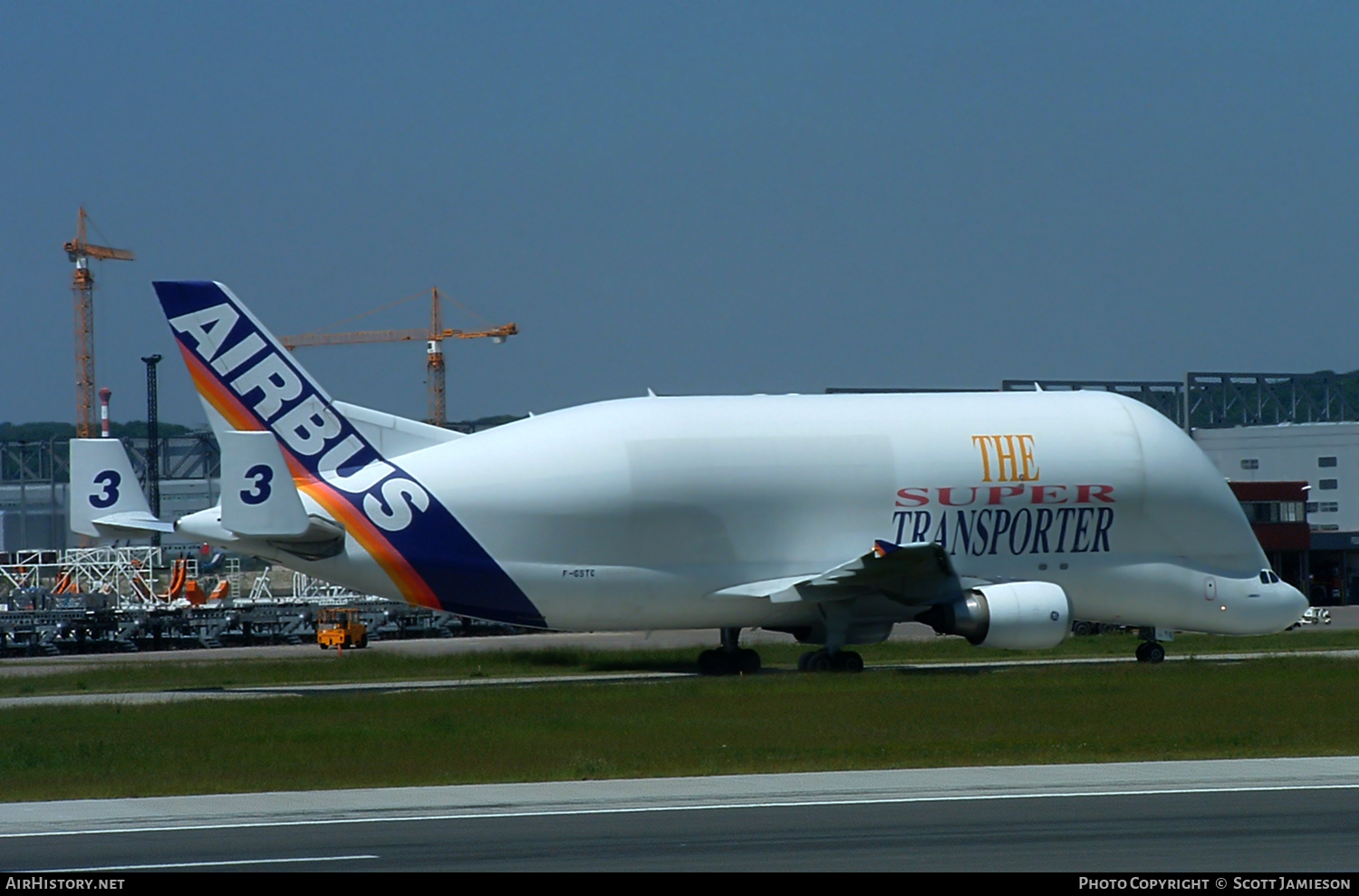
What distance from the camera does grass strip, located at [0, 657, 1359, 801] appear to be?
2127 cm

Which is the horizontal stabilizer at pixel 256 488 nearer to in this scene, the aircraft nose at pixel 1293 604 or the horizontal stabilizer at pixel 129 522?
the horizontal stabilizer at pixel 129 522

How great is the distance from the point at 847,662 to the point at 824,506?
140 inches

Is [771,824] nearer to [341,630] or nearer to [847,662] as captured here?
[847,662]

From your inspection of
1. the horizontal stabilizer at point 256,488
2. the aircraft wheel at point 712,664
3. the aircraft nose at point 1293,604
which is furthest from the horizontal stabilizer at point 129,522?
the aircraft nose at point 1293,604

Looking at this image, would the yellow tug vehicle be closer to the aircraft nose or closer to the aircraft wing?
the aircraft wing

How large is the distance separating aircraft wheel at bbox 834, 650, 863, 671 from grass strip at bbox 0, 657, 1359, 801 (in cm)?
207

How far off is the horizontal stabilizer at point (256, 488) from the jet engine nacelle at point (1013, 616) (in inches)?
576

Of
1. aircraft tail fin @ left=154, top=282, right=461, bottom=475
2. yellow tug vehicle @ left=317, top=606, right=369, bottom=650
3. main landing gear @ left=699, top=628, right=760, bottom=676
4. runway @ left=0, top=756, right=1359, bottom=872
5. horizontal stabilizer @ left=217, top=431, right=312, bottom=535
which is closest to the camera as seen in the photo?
runway @ left=0, top=756, right=1359, bottom=872

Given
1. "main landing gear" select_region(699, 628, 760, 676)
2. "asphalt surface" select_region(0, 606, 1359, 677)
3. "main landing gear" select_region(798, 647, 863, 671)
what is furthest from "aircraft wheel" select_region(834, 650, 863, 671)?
"asphalt surface" select_region(0, 606, 1359, 677)

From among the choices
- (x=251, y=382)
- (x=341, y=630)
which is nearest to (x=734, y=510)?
(x=251, y=382)

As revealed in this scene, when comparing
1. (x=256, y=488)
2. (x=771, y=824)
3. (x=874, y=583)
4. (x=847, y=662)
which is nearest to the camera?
(x=771, y=824)

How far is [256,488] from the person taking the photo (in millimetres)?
33500

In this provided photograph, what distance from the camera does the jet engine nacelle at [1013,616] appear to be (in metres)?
36.3

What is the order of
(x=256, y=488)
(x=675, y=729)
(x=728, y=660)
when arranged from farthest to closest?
(x=728, y=660), (x=256, y=488), (x=675, y=729)
